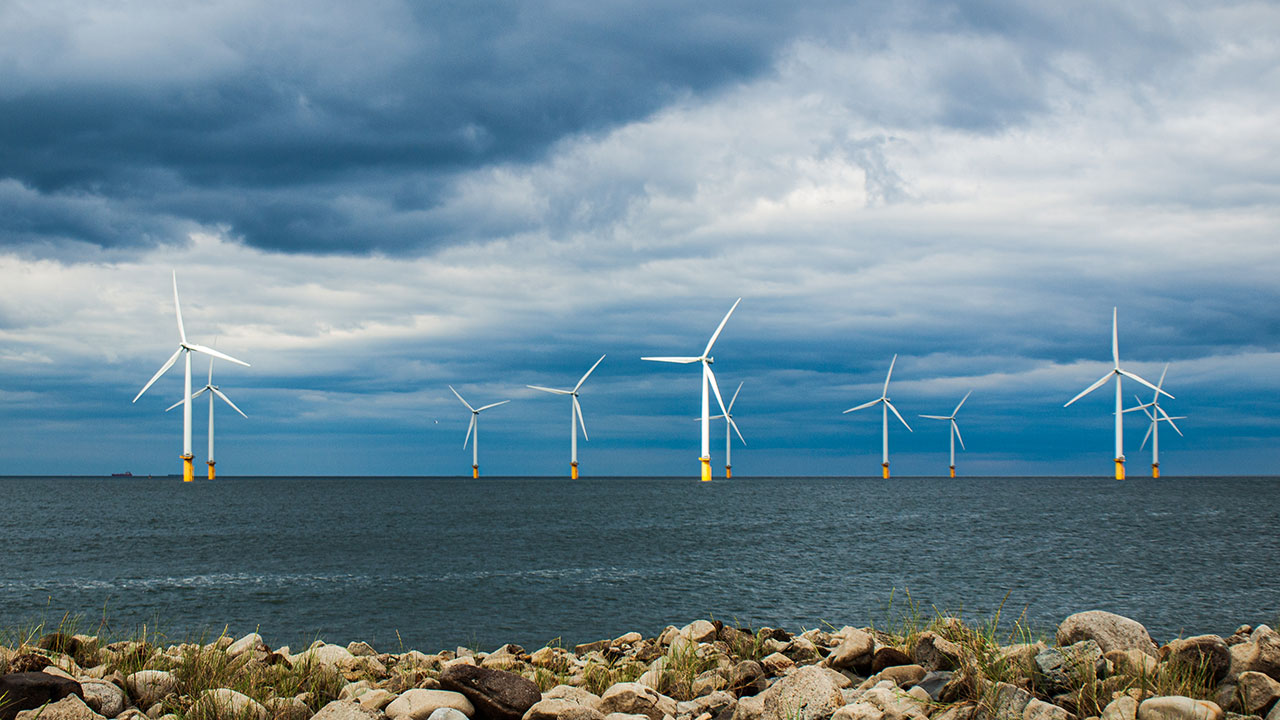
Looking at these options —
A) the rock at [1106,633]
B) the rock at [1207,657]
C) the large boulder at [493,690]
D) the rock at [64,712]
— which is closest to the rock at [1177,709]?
the rock at [1207,657]

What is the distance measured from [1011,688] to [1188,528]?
97.2 meters

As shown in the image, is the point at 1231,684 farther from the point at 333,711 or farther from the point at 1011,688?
the point at 333,711

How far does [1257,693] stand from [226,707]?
1300 cm

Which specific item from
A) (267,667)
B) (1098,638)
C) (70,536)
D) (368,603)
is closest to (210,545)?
(70,536)

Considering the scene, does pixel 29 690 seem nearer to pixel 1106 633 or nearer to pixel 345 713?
pixel 345 713

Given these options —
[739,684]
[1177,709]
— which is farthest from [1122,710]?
[739,684]

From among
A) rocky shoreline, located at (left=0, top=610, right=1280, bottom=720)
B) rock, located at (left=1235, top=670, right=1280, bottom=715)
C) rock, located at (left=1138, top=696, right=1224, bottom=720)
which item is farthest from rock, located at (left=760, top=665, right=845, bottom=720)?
rock, located at (left=1235, top=670, right=1280, bottom=715)

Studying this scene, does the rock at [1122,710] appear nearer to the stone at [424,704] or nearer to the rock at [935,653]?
the rock at [935,653]

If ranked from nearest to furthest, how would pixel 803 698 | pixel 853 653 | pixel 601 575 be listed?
1. pixel 803 698
2. pixel 853 653
3. pixel 601 575

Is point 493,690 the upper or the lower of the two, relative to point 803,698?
lower

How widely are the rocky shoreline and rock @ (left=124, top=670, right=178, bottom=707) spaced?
22mm

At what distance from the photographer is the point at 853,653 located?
1559cm

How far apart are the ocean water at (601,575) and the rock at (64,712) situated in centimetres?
1723

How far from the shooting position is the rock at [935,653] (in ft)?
45.4
